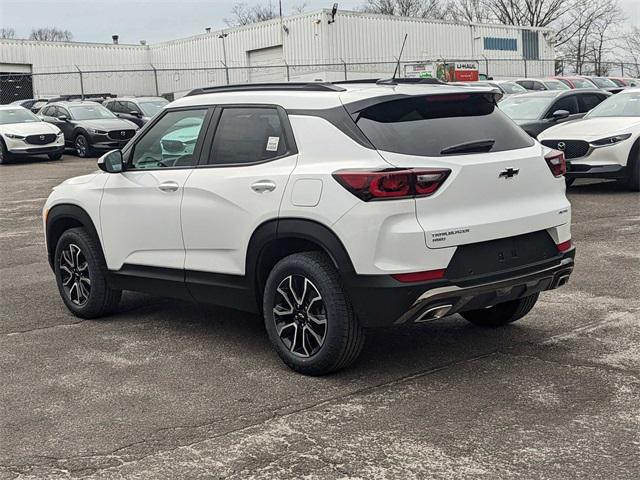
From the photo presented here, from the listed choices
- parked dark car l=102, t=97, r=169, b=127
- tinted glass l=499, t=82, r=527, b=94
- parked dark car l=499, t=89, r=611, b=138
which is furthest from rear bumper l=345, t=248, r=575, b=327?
parked dark car l=102, t=97, r=169, b=127

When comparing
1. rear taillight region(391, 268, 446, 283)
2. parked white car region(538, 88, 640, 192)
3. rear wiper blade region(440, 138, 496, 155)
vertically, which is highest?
rear wiper blade region(440, 138, 496, 155)

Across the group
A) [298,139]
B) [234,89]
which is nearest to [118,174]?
[234,89]

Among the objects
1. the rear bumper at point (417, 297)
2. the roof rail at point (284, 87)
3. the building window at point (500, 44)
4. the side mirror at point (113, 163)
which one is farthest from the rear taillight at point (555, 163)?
the building window at point (500, 44)

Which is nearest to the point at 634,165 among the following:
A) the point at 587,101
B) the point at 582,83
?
the point at 587,101

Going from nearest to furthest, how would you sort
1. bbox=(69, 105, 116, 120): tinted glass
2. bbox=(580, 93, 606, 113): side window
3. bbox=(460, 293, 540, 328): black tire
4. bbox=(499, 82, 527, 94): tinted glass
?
bbox=(460, 293, 540, 328): black tire → bbox=(580, 93, 606, 113): side window → bbox=(69, 105, 116, 120): tinted glass → bbox=(499, 82, 527, 94): tinted glass

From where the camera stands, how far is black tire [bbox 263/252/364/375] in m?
4.94

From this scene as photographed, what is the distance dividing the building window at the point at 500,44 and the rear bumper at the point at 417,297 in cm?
4947

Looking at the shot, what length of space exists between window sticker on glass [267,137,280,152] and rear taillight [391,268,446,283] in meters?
1.22

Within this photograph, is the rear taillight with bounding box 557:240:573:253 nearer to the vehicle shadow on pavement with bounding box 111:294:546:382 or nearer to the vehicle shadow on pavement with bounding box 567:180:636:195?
the vehicle shadow on pavement with bounding box 111:294:546:382

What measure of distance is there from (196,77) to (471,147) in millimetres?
42517

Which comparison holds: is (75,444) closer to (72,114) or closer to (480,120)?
(480,120)

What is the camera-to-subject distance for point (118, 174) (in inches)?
255

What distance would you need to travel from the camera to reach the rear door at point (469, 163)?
15.9 feet

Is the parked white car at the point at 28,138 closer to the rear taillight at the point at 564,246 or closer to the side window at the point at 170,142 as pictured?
the side window at the point at 170,142
